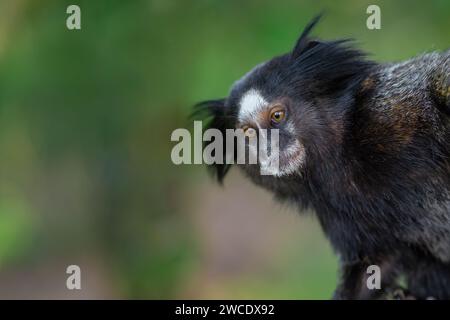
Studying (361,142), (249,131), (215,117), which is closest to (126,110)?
(215,117)

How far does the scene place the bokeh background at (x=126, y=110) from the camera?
647 centimetres

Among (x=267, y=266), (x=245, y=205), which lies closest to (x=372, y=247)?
(x=267, y=266)

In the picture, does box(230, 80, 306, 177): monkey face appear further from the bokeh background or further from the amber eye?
the bokeh background

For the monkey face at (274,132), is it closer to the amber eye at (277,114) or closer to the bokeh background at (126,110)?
the amber eye at (277,114)

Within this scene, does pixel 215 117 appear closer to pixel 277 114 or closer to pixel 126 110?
pixel 277 114

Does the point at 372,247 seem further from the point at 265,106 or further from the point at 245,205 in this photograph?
the point at 245,205

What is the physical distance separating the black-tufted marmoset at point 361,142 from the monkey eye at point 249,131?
0.02m

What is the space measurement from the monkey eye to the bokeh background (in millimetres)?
2081

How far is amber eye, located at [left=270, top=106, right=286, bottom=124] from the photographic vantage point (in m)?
4.41

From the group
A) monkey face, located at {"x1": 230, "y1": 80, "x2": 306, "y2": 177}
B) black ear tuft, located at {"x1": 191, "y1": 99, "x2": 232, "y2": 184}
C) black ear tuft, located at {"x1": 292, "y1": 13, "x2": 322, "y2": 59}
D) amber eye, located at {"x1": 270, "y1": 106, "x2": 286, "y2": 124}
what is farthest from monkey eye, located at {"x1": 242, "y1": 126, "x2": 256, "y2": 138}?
black ear tuft, located at {"x1": 292, "y1": 13, "x2": 322, "y2": 59}

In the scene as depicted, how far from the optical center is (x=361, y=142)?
421cm

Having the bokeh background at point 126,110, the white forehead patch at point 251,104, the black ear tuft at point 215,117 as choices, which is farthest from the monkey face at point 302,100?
the bokeh background at point 126,110
